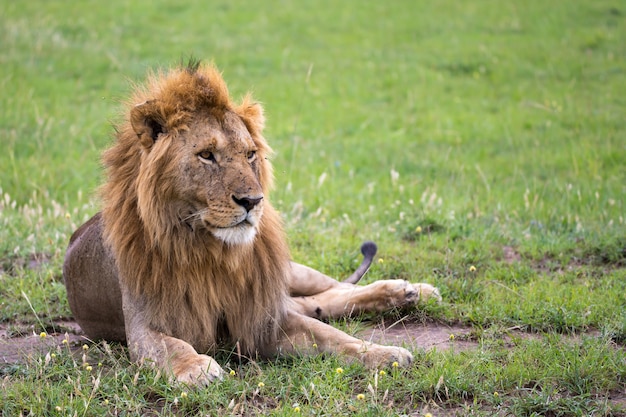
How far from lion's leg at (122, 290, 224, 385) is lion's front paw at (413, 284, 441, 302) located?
61.3 inches

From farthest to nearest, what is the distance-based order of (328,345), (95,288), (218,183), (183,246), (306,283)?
(306,283) → (95,288) → (328,345) → (183,246) → (218,183)

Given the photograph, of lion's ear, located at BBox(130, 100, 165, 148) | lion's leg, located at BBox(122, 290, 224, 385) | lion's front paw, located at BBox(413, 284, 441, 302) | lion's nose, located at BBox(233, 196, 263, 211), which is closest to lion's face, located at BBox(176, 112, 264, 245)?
lion's nose, located at BBox(233, 196, 263, 211)

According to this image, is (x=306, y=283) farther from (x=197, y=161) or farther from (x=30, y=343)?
(x=30, y=343)

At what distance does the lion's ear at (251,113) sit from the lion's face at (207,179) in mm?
182

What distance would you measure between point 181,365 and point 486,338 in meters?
1.64

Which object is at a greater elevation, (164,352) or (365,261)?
(164,352)

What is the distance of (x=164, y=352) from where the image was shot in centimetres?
390

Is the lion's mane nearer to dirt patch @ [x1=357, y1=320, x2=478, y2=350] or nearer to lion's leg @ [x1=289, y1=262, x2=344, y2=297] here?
dirt patch @ [x1=357, y1=320, x2=478, y2=350]

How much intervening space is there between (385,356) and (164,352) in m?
1.01

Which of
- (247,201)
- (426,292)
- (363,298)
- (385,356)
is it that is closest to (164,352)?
(247,201)

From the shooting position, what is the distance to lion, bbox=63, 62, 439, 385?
3.89m

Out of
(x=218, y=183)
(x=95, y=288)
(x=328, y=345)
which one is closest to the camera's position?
(x=218, y=183)

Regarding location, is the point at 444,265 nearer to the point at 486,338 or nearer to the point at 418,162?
the point at 486,338

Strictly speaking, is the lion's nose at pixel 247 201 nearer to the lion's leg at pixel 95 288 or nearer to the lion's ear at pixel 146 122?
the lion's ear at pixel 146 122
